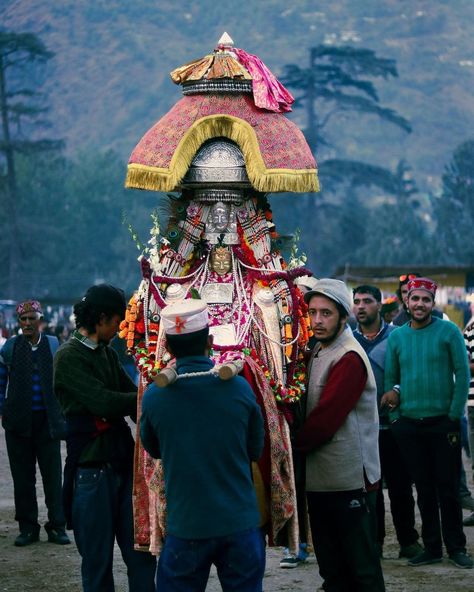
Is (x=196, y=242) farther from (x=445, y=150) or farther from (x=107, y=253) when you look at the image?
(x=445, y=150)

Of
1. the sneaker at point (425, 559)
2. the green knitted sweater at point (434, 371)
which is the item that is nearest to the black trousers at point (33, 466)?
the sneaker at point (425, 559)

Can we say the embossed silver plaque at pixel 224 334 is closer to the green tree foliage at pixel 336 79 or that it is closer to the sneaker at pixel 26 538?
the sneaker at pixel 26 538

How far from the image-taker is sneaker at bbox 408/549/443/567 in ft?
32.5

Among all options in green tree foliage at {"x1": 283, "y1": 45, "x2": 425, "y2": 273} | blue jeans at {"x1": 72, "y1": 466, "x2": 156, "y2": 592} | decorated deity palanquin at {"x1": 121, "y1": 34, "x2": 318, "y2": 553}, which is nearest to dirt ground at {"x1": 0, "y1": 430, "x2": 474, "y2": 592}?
blue jeans at {"x1": 72, "y1": 466, "x2": 156, "y2": 592}

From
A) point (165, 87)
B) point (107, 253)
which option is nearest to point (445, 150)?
point (165, 87)

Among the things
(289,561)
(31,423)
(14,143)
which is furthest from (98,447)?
(14,143)

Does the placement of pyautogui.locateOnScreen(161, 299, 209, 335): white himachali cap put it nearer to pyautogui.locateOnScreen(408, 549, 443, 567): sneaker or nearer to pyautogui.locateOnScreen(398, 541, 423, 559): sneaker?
pyautogui.locateOnScreen(408, 549, 443, 567): sneaker

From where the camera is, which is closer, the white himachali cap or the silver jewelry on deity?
the white himachali cap

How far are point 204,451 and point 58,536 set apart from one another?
564cm

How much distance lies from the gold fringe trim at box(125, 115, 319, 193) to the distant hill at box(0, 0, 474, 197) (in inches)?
4335

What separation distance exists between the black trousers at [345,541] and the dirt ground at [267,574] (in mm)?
1749

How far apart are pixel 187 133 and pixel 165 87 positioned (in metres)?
128

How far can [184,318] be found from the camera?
6141 millimetres

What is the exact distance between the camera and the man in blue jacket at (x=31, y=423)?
1131 cm
